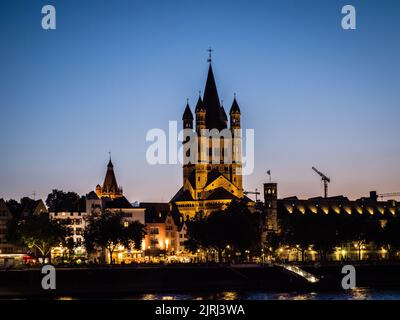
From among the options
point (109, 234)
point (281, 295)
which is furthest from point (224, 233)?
point (281, 295)

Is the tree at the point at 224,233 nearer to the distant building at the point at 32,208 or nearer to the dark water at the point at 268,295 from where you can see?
the distant building at the point at 32,208

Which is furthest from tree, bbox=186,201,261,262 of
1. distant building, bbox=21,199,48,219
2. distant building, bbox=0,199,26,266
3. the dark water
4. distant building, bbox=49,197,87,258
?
the dark water

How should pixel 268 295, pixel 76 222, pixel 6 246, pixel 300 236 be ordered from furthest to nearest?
1. pixel 76 222
2. pixel 300 236
3. pixel 6 246
4. pixel 268 295

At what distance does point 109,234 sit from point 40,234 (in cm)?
1354

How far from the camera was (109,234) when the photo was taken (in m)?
170

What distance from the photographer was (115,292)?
128 metres

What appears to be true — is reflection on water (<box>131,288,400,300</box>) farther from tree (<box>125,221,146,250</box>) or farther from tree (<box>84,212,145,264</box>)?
tree (<box>125,221,146,250</box>)

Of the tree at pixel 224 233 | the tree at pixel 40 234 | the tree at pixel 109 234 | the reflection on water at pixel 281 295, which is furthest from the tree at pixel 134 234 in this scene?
the reflection on water at pixel 281 295

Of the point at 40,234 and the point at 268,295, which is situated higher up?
the point at 40,234

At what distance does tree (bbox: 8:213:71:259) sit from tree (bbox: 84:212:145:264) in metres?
6.22

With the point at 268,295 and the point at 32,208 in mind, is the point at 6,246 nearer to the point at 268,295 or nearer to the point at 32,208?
the point at 32,208

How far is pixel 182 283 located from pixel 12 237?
2082 inches
